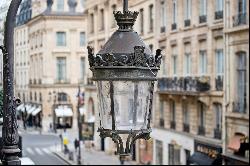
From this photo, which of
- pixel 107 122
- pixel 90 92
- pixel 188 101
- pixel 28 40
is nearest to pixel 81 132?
pixel 90 92

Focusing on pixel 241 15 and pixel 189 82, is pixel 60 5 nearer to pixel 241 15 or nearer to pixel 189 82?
pixel 189 82

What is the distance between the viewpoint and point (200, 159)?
33.1m

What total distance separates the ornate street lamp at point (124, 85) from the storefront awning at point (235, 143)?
79.9 feet

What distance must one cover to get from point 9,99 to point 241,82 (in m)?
23.9

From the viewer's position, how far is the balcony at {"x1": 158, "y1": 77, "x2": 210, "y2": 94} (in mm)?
32775

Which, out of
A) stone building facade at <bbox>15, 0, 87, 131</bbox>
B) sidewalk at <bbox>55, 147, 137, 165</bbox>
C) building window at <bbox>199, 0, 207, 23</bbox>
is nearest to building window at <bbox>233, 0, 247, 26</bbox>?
building window at <bbox>199, 0, 207, 23</bbox>

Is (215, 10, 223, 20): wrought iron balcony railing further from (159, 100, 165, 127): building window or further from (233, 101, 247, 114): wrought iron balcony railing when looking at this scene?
(159, 100, 165, 127): building window

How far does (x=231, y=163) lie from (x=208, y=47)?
5.57m

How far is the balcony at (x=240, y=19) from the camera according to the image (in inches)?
1126

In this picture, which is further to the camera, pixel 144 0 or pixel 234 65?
pixel 144 0

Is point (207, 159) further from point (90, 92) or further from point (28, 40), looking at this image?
point (28, 40)

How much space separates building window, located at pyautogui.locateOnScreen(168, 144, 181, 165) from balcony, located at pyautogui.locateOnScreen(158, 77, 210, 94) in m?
2.98

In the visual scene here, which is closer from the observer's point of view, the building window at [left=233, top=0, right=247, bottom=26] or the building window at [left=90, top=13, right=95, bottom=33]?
the building window at [left=233, top=0, right=247, bottom=26]

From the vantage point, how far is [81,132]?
45062 mm
